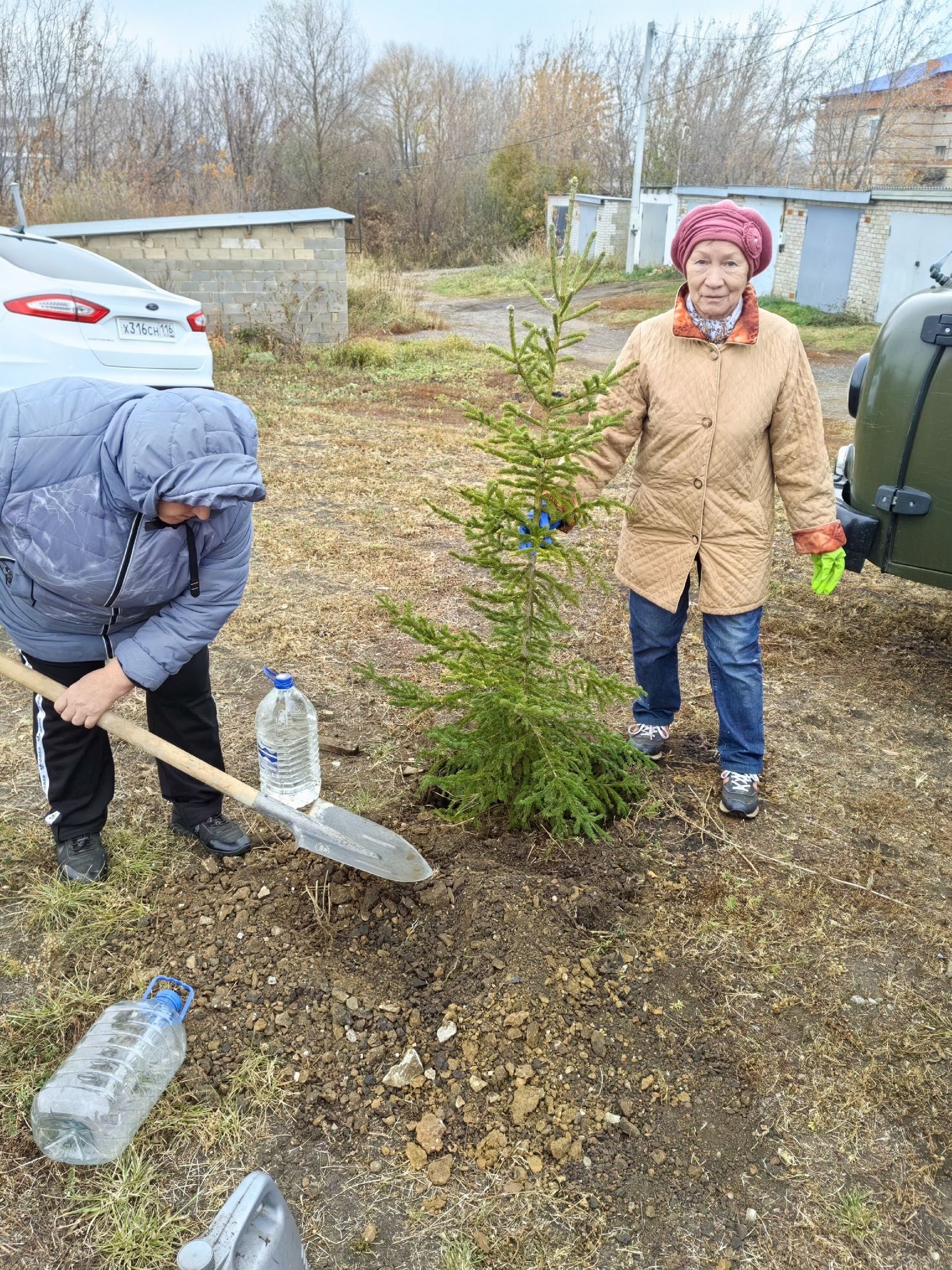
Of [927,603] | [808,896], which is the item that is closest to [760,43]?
[927,603]

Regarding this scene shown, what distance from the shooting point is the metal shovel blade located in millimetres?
2441

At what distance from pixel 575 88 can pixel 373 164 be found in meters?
13.7

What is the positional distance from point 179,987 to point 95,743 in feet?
2.57

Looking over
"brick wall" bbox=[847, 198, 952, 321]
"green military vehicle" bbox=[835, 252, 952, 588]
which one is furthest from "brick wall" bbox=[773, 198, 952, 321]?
"green military vehicle" bbox=[835, 252, 952, 588]

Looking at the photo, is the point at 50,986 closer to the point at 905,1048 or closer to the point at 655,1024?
the point at 655,1024

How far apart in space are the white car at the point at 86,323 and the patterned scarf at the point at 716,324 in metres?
3.53

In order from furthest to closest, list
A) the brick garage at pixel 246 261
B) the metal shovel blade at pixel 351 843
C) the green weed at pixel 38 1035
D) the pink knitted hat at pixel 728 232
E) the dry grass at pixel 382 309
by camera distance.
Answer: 1. the dry grass at pixel 382 309
2. the brick garage at pixel 246 261
3. the pink knitted hat at pixel 728 232
4. the metal shovel blade at pixel 351 843
5. the green weed at pixel 38 1035

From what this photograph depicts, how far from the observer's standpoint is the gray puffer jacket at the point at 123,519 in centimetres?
202

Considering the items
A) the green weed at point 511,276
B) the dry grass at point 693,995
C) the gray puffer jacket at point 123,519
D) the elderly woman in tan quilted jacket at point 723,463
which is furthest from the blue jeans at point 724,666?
the green weed at point 511,276

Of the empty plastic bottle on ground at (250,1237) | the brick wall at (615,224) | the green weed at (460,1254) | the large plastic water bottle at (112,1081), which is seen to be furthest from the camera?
the brick wall at (615,224)

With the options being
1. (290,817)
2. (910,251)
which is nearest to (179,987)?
(290,817)

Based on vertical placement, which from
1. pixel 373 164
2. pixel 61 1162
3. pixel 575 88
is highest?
pixel 575 88

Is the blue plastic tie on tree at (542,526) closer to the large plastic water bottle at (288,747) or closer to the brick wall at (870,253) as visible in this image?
the large plastic water bottle at (288,747)

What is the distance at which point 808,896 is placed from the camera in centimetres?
278
